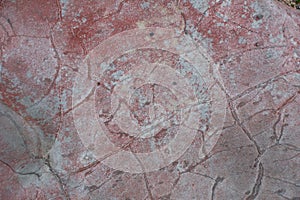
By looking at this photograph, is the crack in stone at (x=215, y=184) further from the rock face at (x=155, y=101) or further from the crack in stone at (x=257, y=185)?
the crack in stone at (x=257, y=185)

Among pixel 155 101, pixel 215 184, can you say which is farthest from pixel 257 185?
pixel 155 101

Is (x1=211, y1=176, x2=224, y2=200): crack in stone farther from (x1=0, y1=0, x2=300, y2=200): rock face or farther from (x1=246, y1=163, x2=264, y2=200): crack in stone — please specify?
(x1=246, y1=163, x2=264, y2=200): crack in stone

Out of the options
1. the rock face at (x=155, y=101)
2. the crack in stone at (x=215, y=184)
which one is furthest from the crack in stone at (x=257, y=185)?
the crack in stone at (x=215, y=184)

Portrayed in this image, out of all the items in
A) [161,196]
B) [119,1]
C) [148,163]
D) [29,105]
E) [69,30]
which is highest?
[119,1]

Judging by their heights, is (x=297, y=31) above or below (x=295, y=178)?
above

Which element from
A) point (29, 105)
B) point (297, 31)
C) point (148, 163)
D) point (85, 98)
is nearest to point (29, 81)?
point (29, 105)

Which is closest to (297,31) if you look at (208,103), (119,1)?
(208,103)

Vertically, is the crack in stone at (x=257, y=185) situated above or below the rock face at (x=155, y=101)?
below

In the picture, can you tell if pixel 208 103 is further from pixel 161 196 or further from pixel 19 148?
pixel 19 148
